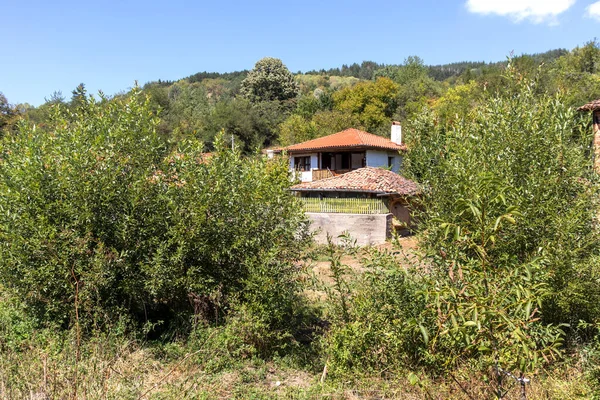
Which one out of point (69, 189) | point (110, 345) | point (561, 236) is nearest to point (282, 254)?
point (110, 345)

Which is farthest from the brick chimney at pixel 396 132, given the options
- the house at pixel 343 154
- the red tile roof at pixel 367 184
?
the red tile roof at pixel 367 184

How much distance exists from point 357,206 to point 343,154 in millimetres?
12991

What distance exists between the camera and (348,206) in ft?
69.6

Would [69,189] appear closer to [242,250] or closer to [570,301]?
[242,250]

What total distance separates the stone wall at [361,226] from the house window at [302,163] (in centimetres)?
1331

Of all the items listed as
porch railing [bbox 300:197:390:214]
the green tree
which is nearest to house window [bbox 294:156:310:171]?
porch railing [bbox 300:197:390:214]

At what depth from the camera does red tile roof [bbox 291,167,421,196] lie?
70.1ft

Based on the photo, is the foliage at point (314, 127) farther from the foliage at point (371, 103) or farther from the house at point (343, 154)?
the house at point (343, 154)

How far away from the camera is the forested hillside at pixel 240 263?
633cm

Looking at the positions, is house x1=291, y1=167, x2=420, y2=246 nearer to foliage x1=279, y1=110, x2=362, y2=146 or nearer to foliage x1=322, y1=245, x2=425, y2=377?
foliage x1=322, y1=245, x2=425, y2=377

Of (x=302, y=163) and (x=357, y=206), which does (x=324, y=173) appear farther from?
(x=357, y=206)

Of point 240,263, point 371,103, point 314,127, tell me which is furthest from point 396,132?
point 240,263

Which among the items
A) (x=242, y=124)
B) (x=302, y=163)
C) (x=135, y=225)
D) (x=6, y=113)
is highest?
(x=242, y=124)

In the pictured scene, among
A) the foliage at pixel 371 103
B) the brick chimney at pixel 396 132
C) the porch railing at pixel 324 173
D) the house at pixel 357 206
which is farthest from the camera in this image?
the foliage at pixel 371 103
